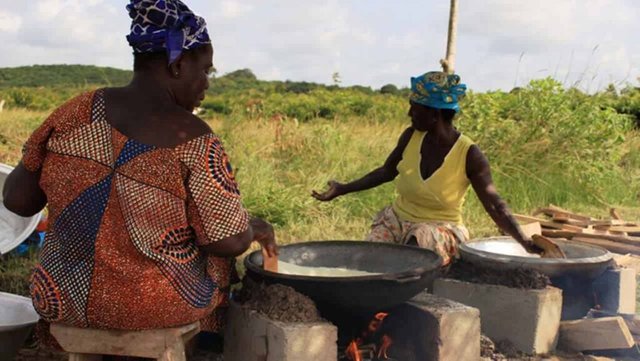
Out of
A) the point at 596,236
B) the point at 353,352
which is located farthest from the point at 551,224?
the point at 353,352

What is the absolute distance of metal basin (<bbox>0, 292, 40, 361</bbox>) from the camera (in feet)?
9.05

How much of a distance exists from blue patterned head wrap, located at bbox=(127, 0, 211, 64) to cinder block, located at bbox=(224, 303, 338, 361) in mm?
1023

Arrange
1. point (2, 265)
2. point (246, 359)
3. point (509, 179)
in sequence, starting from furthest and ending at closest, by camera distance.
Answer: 1. point (509, 179)
2. point (2, 265)
3. point (246, 359)

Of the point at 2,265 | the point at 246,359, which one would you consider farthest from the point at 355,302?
the point at 2,265

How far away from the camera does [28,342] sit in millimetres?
3250

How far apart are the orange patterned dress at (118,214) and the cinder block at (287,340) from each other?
418 millimetres

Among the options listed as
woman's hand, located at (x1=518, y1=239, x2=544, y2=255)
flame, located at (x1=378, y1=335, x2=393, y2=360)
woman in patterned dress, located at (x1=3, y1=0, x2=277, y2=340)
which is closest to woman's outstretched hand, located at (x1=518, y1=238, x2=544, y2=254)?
woman's hand, located at (x1=518, y1=239, x2=544, y2=255)

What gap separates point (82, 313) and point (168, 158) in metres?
0.56

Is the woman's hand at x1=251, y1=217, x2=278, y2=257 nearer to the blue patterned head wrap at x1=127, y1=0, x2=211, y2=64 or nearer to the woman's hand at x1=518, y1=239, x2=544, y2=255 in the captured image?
the blue patterned head wrap at x1=127, y1=0, x2=211, y2=64

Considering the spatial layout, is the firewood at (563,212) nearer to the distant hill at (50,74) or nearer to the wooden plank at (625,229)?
the wooden plank at (625,229)

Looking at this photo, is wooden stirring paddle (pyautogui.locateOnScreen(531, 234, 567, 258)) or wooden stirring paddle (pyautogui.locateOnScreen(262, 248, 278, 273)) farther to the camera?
wooden stirring paddle (pyautogui.locateOnScreen(531, 234, 567, 258))

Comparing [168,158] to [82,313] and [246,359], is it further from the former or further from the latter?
[246,359]

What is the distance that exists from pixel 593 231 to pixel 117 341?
12.5 ft

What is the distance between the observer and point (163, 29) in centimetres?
215
